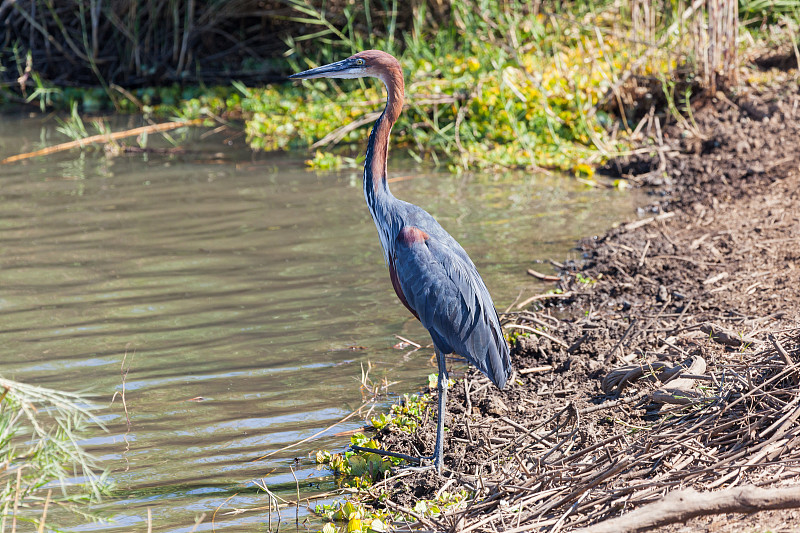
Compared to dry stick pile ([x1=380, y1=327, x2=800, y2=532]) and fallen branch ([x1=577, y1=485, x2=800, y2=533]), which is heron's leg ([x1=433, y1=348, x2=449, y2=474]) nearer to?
dry stick pile ([x1=380, y1=327, x2=800, y2=532])

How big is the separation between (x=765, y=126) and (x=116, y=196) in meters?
6.81

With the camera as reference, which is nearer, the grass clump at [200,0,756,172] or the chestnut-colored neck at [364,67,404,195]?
the chestnut-colored neck at [364,67,404,195]

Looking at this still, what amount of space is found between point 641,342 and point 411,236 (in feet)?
5.33

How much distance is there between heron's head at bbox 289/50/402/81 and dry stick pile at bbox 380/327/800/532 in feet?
6.81

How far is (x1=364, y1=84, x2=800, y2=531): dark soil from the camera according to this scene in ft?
10.7

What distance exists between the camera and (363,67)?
4.78 m

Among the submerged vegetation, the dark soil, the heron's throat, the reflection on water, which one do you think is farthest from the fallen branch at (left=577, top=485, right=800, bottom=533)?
the submerged vegetation

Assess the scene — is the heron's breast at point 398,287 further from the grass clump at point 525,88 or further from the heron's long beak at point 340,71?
the grass clump at point 525,88

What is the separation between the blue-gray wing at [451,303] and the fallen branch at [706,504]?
144 centimetres

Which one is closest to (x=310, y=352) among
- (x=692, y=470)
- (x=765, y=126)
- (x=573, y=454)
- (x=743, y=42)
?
(x=573, y=454)

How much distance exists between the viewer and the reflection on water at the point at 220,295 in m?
4.30

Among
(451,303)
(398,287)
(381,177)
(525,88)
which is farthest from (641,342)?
(525,88)

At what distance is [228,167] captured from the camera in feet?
32.8

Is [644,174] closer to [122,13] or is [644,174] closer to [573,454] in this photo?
[573,454]
